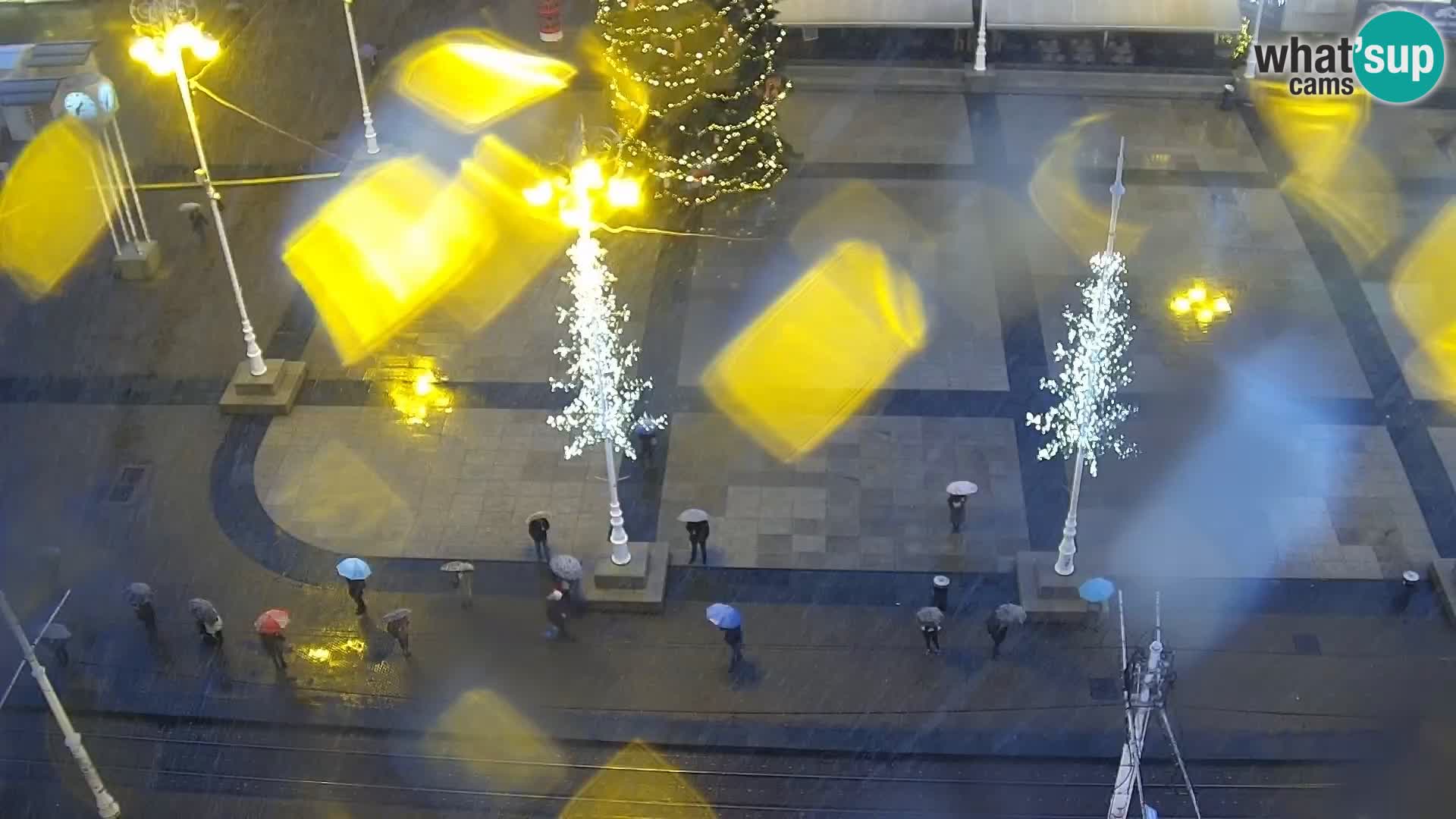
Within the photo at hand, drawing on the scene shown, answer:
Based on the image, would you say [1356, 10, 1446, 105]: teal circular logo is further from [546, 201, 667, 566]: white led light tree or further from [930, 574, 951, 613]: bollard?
[546, 201, 667, 566]: white led light tree

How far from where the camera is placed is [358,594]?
22.4 m

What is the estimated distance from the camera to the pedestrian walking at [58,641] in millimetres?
21516

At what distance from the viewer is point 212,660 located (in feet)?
72.3

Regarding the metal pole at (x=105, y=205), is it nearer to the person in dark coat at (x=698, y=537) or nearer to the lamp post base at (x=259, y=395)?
the lamp post base at (x=259, y=395)

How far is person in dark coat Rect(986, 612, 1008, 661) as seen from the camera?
21.2 metres

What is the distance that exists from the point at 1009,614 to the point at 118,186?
2022cm

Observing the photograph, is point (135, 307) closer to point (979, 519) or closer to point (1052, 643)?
point (979, 519)

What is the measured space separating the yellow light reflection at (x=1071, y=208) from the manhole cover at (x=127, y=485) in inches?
728

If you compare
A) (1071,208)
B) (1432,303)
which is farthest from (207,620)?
(1432,303)

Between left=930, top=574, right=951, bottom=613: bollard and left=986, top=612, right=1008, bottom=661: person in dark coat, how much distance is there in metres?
0.77

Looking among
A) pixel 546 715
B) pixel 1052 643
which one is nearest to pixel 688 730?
pixel 546 715

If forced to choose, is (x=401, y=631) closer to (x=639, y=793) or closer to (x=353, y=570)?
(x=353, y=570)

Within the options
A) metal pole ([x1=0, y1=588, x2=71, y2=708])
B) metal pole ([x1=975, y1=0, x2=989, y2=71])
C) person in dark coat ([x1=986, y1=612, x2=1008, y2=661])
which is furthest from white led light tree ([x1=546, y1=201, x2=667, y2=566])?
metal pole ([x1=975, y1=0, x2=989, y2=71])

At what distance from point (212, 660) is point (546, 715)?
5.36 metres
